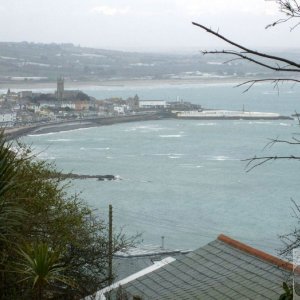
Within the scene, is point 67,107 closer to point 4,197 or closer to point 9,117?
point 9,117

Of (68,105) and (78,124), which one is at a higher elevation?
(68,105)

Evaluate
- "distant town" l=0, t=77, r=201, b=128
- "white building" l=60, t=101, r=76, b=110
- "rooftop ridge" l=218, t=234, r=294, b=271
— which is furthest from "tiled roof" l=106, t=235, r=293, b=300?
"white building" l=60, t=101, r=76, b=110

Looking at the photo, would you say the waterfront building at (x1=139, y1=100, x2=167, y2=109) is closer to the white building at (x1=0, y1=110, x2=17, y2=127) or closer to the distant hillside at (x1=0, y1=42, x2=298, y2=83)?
the white building at (x1=0, y1=110, x2=17, y2=127)

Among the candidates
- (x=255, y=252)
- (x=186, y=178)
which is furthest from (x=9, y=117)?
(x=255, y=252)

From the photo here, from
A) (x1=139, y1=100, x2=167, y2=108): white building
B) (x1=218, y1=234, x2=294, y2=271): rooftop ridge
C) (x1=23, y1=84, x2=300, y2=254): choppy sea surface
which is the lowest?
(x1=23, y1=84, x2=300, y2=254): choppy sea surface

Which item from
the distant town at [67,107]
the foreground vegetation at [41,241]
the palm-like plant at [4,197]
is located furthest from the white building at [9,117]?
the palm-like plant at [4,197]

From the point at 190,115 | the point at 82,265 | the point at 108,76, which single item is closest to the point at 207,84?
the point at 108,76
